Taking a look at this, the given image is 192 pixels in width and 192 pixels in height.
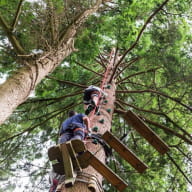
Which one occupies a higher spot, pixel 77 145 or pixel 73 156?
pixel 77 145

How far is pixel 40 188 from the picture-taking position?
5.70 meters

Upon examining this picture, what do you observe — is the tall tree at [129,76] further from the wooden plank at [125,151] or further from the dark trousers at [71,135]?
the wooden plank at [125,151]

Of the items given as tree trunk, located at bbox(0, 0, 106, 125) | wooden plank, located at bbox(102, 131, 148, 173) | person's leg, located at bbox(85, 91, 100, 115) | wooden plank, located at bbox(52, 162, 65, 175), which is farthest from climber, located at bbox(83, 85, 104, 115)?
wooden plank, located at bbox(52, 162, 65, 175)

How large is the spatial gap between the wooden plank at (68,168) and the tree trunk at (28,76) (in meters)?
0.75

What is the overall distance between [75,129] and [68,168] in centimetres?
109

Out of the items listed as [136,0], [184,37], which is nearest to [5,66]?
[136,0]

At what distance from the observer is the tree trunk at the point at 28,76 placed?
9.12 ft

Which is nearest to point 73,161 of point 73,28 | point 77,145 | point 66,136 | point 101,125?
point 77,145

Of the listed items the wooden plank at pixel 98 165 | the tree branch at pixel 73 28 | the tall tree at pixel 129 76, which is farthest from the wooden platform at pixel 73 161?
the tree branch at pixel 73 28

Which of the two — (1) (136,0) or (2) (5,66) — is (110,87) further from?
(2) (5,66)

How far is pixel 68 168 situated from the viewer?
2.47 m

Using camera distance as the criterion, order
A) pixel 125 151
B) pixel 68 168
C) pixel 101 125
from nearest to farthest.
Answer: pixel 68 168 → pixel 125 151 → pixel 101 125

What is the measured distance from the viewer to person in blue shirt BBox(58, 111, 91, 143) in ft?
11.1

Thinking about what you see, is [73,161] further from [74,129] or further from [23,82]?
[23,82]
